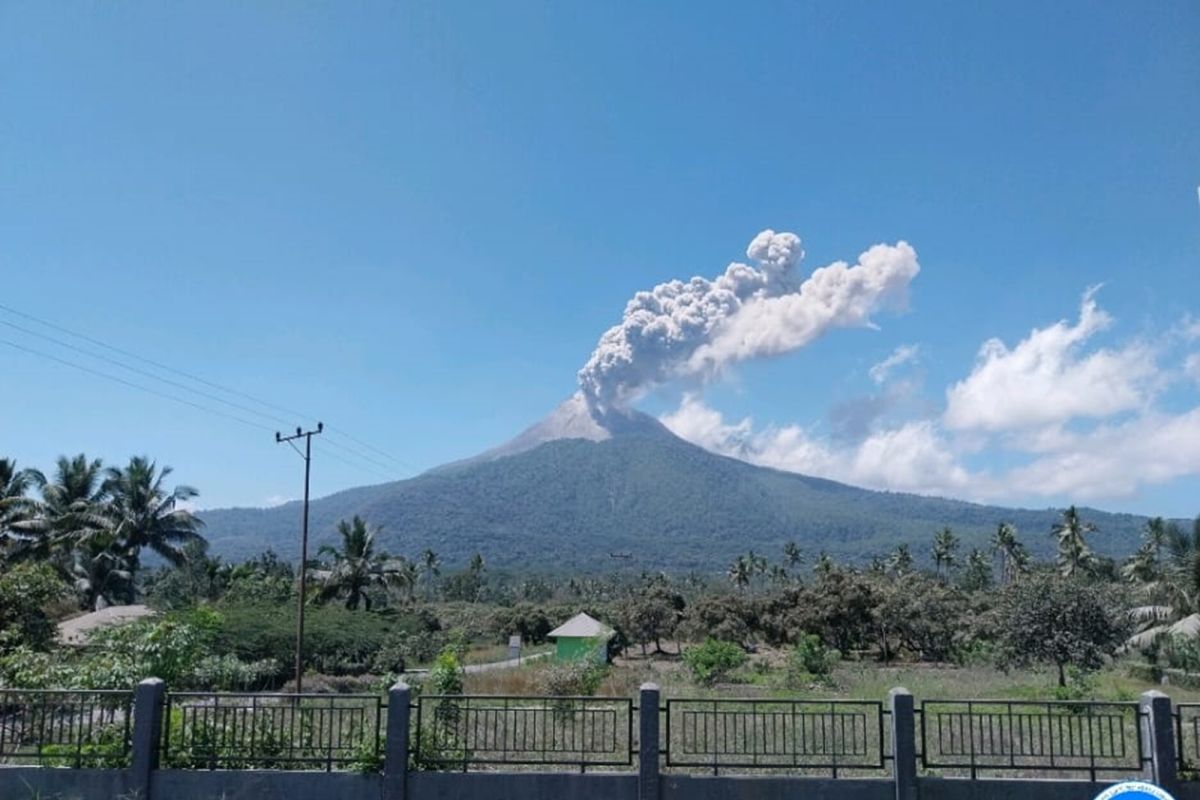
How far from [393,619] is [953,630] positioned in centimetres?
2349

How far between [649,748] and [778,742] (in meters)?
3.62

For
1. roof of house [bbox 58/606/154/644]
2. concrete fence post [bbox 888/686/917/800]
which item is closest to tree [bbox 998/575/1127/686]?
concrete fence post [bbox 888/686/917/800]

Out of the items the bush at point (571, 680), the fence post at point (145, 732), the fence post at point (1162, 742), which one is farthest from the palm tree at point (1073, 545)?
the fence post at point (145, 732)

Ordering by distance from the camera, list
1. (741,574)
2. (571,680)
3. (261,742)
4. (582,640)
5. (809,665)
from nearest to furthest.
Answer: (261,742) < (571,680) < (809,665) < (582,640) < (741,574)

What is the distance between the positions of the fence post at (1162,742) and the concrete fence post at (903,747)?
257cm

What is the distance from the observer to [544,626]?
4600cm

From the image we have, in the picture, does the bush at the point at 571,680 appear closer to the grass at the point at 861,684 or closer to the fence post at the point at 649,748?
the grass at the point at 861,684

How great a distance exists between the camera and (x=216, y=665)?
22.1m

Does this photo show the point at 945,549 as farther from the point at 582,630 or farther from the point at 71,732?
the point at 71,732

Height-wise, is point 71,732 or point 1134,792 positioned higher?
point 1134,792

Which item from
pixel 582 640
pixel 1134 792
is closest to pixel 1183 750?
pixel 1134 792

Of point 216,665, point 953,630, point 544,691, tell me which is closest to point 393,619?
point 216,665

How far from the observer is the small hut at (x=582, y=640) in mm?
27847

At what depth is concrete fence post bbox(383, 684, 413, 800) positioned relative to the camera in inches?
394
